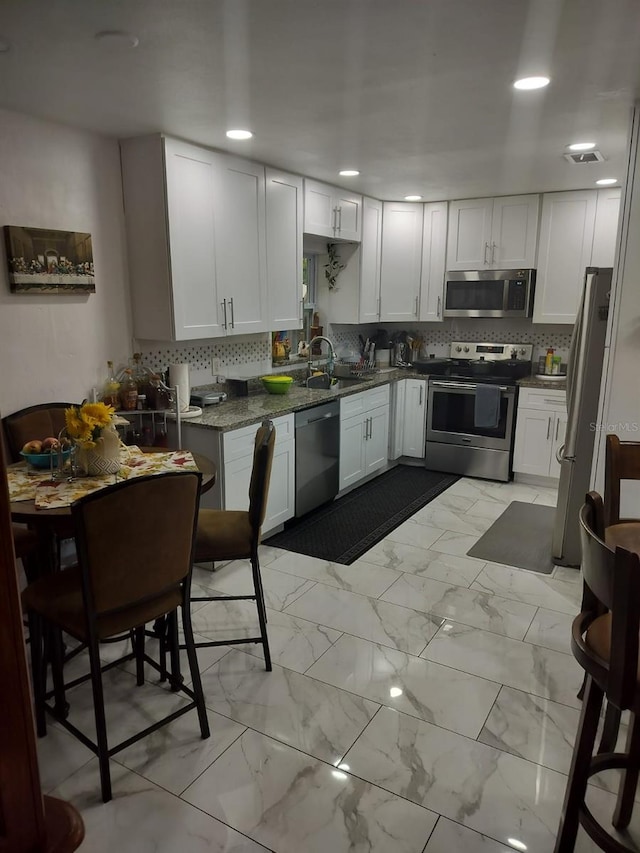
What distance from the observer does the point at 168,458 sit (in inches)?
104

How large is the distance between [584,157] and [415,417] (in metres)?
2.47

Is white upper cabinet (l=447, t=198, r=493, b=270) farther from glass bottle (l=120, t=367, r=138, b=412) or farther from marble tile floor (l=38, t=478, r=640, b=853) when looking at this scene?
glass bottle (l=120, t=367, r=138, b=412)

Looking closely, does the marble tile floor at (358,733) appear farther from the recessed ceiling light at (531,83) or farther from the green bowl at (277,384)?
the recessed ceiling light at (531,83)

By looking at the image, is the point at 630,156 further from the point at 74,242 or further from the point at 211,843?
the point at 211,843

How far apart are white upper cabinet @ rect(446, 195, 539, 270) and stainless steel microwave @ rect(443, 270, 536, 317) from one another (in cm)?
8

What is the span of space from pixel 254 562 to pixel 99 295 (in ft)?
6.10

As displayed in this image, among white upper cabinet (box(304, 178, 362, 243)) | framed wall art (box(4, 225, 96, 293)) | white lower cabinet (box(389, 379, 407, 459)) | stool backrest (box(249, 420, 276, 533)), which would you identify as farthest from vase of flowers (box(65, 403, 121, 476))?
white lower cabinet (box(389, 379, 407, 459))

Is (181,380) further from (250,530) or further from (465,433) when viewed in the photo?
(465,433)

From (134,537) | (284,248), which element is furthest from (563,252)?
(134,537)

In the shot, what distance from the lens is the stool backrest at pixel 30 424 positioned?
2912 millimetres

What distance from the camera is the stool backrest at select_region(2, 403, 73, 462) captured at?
2.91 m

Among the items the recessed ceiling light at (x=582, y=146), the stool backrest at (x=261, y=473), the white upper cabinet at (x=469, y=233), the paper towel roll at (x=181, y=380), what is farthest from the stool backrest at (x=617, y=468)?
the white upper cabinet at (x=469, y=233)

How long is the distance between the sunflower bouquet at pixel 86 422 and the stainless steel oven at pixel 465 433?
11.4ft

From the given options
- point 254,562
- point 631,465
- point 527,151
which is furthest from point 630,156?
point 254,562
